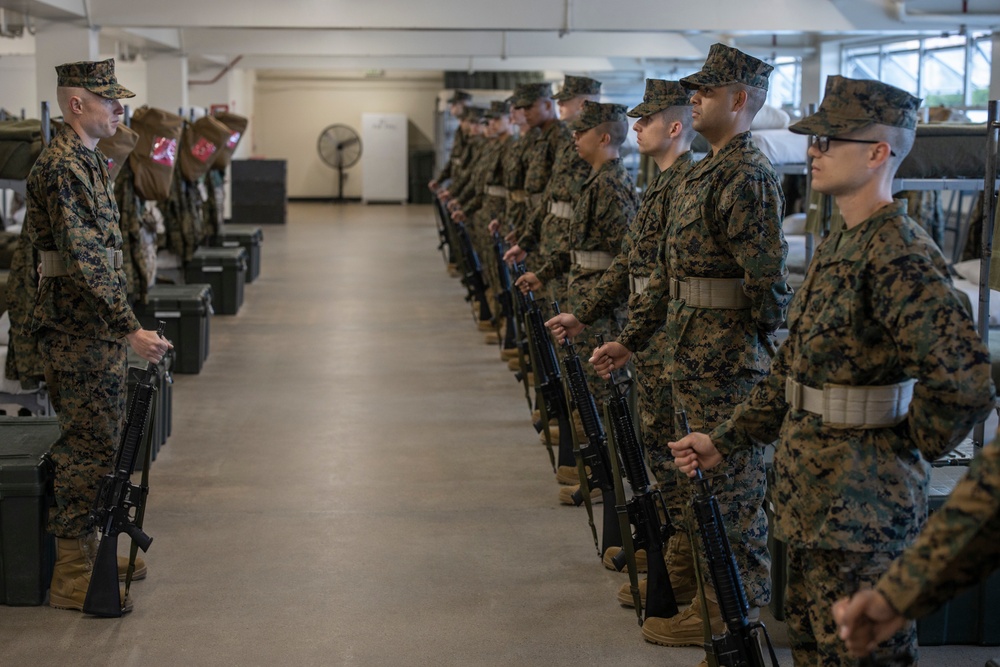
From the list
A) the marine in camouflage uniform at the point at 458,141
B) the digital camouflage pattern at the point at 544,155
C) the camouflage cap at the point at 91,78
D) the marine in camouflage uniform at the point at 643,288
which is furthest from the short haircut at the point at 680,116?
the marine in camouflage uniform at the point at 458,141

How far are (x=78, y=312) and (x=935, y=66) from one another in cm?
1181

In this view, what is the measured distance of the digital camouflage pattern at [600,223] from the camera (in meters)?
5.28

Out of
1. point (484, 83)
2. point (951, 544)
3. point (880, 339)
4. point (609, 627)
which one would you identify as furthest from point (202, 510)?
point (484, 83)

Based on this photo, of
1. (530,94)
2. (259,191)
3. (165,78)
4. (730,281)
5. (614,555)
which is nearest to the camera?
(730,281)

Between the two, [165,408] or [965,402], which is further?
[165,408]

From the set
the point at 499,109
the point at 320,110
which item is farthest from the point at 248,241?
the point at 320,110

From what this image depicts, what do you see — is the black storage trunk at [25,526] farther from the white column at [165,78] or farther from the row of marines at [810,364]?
the white column at [165,78]

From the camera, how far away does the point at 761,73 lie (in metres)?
3.61

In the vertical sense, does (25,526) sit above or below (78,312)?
below

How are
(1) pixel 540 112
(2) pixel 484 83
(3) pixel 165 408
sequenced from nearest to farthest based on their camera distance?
1. (3) pixel 165 408
2. (1) pixel 540 112
3. (2) pixel 484 83

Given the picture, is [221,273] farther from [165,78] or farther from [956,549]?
[956,549]

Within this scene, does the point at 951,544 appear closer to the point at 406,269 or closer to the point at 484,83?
the point at 406,269

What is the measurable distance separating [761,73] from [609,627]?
189 cm

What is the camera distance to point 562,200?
620 centimetres
